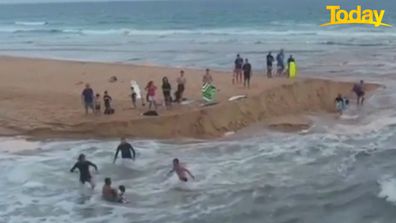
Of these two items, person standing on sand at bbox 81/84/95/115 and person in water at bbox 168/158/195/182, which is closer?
person in water at bbox 168/158/195/182

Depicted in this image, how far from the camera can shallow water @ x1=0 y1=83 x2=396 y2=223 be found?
579 inches

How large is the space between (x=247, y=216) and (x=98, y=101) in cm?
899

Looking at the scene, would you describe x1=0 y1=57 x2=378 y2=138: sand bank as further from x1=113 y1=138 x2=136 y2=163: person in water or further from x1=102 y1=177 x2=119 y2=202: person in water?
x1=102 y1=177 x2=119 y2=202: person in water

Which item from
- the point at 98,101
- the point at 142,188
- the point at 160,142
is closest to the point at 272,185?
the point at 142,188

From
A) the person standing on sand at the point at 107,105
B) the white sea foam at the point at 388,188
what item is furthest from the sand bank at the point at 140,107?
the white sea foam at the point at 388,188

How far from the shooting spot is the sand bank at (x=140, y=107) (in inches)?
818

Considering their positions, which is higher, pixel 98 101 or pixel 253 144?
pixel 98 101

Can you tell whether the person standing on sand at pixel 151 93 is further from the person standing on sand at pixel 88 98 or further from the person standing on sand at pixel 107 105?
the person standing on sand at pixel 88 98

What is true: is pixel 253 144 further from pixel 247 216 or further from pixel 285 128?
pixel 247 216

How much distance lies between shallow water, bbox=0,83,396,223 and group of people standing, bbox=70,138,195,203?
0.19 metres

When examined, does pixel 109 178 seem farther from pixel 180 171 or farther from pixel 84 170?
pixel 180 171

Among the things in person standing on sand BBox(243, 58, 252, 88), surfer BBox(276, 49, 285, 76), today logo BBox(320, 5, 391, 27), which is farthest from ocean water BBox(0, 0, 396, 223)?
today logo BBox(320, 5, 391, 27)

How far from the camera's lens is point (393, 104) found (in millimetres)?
26484

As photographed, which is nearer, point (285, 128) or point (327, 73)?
point (285, 128)
